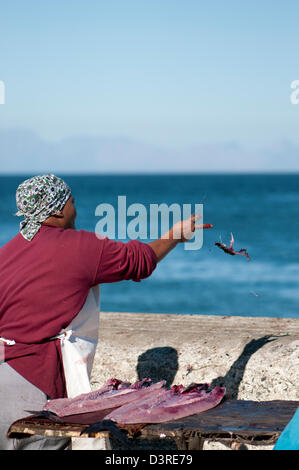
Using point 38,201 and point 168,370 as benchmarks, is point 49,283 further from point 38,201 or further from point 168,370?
point 168,370

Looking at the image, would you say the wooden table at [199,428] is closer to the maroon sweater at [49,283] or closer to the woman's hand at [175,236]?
the maroon sweater at [49,283]

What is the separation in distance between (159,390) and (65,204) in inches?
42.1

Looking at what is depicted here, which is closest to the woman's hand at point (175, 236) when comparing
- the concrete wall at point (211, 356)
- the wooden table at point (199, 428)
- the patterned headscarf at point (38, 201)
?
the patterned headscarf at point (38, 201)

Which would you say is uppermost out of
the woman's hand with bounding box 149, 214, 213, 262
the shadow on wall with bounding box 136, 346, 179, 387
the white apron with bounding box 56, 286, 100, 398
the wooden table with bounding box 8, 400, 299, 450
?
the woman's hand with bounding box 149, 214, 213, 262

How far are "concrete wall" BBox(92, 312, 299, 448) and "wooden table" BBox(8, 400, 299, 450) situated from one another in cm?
112

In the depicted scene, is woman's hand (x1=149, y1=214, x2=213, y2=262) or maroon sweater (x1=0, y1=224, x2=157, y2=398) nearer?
maroon sweater (x1=0, y1=224, x2=157, y2=398)

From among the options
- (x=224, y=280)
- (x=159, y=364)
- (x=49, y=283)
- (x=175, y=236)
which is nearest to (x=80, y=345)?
(x=49, y=283)

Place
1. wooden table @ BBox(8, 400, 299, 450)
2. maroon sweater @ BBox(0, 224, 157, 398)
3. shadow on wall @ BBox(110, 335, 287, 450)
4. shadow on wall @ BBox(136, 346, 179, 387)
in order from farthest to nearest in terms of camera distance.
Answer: shadow on wall @ BBox(136, 346, 179, 387), shadow on wall @ BBox(110, 335, 287, 450), maroon sweater @ BBox(0, 224, 157, 398), wooden table @ BBox(8, 400, 299, 450)

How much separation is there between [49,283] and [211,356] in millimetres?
1742

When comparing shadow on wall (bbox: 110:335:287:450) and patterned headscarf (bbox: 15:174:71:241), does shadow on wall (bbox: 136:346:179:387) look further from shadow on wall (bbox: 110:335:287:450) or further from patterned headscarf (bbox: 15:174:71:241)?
patterned headscarf (bbox: 15:174:71:241)

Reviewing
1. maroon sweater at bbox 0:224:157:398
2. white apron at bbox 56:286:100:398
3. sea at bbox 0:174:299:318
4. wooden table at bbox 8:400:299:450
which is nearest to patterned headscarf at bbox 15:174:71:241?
maroon sweater at bbox 0:224:157:398

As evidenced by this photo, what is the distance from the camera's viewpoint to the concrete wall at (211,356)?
14.8ft

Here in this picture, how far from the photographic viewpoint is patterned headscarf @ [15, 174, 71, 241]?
3.44 meters
